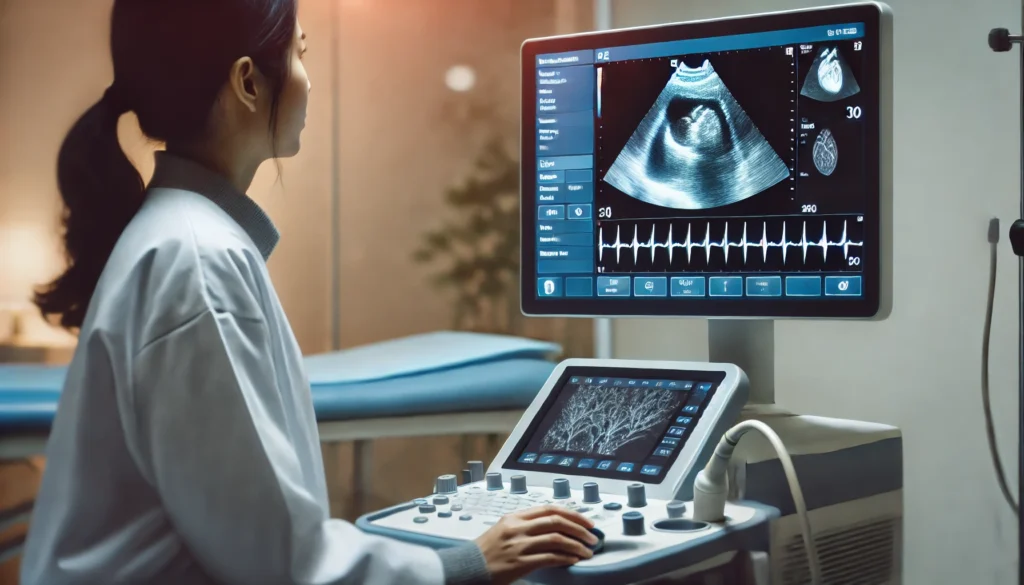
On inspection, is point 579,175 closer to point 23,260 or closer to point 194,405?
point 194,405

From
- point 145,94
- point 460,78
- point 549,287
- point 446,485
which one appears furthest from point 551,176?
point 460,78

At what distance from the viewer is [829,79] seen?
1.14 meters

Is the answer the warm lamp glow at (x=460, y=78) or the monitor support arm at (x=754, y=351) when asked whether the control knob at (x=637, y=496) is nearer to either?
the monitor support arm at (x=754, y=351)

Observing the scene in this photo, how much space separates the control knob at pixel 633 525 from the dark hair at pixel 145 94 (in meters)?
0.53

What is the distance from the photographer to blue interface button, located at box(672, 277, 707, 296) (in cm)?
121

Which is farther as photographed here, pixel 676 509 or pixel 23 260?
pixel 23 260

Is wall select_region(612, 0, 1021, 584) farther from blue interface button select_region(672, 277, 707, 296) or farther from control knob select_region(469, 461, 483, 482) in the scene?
control knob select_region(469, 461, 483, 482)

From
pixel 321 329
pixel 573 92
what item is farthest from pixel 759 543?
pixel 321 329

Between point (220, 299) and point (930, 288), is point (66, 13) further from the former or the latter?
point (930, 288)

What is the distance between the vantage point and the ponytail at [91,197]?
0.93 m

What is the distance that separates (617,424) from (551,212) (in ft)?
1.12

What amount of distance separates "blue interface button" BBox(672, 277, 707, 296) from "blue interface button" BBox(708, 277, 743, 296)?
12mm

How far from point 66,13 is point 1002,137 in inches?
73.2

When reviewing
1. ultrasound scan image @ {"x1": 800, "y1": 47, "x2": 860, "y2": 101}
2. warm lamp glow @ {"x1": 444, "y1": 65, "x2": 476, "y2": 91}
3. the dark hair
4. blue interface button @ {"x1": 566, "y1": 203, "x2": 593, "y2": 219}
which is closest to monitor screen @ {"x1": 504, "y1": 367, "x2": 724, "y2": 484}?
blue interface button @ {"x1": 566, "y1": 203, "x2": 593, "y2": 219}
